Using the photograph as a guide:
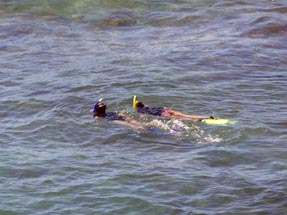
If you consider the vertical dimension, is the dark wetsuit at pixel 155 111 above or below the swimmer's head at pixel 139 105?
below

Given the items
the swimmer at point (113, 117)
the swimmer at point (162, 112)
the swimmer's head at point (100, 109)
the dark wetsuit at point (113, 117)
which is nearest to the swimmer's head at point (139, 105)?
the swimmer at point (162, 112)

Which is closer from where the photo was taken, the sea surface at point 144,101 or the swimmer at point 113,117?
the sea surface at point 144,101

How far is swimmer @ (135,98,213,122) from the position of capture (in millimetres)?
16203

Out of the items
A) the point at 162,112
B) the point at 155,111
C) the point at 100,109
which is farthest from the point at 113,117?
the point at 162,112

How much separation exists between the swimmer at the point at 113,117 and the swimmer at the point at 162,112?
41cm

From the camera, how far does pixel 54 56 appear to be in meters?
22.0

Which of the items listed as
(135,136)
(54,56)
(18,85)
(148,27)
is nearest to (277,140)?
(135,136)

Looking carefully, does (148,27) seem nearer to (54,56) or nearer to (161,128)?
(54,56)

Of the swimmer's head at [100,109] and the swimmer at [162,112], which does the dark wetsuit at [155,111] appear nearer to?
the swimmer at [162,112]

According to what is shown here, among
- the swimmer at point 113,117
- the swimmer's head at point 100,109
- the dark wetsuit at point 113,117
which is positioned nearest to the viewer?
the swimmer at point 113,117

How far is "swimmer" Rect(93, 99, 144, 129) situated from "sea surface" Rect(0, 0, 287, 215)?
178mm

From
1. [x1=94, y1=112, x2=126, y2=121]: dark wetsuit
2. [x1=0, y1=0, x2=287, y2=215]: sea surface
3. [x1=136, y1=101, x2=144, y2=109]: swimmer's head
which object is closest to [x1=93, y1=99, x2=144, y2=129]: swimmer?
[x1=94, y1=112, x2=126, y2=121]: dark wetsuit

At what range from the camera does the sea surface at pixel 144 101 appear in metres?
12.5

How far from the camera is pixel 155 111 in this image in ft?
55.0
